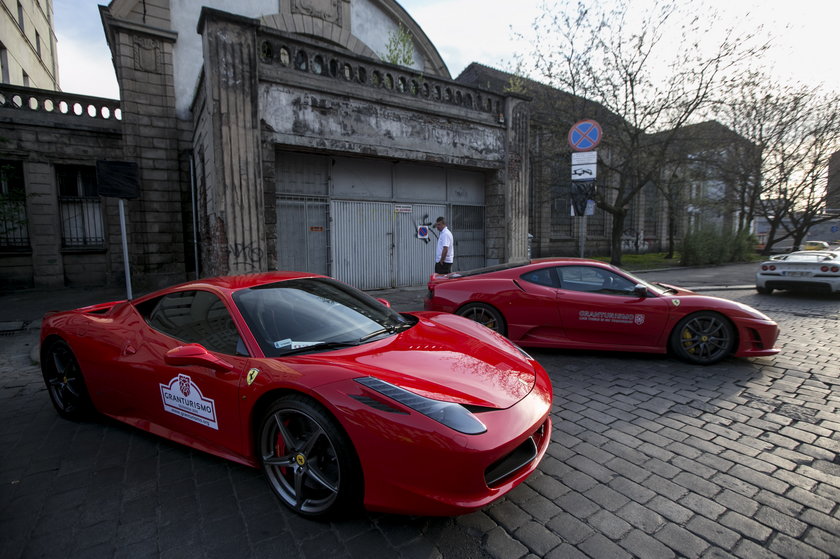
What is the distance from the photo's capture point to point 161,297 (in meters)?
3.26

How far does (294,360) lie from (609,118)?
1839 cm

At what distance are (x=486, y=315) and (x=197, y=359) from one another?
379 cm

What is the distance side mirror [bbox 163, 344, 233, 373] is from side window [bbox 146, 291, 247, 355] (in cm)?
11

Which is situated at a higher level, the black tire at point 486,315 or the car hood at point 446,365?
the car hood at point 446,365

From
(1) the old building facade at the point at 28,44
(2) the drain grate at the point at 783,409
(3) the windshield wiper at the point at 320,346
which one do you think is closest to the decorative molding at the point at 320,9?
(1) the old building facade at the point at 28,44

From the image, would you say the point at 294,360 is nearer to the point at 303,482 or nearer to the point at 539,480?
the point at 303,482

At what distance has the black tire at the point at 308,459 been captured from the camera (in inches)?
81.2

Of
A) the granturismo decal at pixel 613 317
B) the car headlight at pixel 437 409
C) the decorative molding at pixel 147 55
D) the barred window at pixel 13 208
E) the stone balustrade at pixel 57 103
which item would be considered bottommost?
the granturismo decal at pixel 613 317

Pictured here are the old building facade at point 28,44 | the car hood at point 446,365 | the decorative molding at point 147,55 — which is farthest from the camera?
the old building facade at point 28,44

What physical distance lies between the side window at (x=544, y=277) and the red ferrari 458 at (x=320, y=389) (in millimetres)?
2083

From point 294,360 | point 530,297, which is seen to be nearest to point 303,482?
point 294,360

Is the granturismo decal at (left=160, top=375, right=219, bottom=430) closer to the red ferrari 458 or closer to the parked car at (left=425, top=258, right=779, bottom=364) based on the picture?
the red ferrari 458

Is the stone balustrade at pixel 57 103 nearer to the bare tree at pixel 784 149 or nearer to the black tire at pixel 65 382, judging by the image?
the black tire at pixel 65 382

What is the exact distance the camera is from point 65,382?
360 cm
